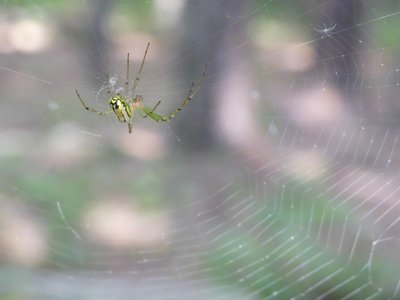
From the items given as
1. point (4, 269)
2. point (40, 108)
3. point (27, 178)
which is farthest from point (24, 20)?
point (4, 269)

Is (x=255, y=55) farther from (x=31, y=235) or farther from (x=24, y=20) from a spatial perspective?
(x=31, y=235)

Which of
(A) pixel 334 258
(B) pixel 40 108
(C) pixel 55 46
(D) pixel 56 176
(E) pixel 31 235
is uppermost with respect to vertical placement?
(C) pixel 55 46

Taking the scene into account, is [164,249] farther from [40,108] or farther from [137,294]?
[40,108]

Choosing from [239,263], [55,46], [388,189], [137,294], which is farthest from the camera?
[55,46]

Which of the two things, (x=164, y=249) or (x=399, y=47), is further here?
(x=399, y=47)

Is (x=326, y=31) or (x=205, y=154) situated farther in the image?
(x=205, y=154)

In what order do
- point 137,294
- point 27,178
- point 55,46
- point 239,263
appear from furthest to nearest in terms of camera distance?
point 55,46, point 27,178, point 239,263, point 137,294

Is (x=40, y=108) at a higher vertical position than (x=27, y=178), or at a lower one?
higher

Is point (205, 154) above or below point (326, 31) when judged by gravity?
above
